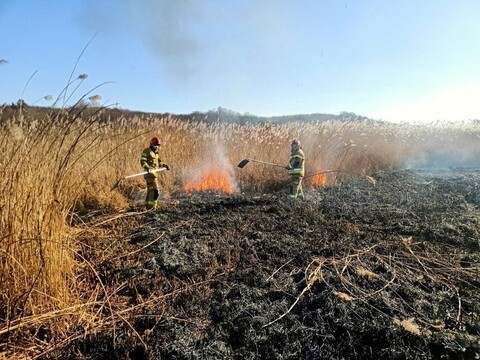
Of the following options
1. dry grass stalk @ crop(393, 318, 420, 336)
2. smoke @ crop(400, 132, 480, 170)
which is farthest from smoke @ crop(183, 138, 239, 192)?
smoke @ crop(400, 132, 480, 170)

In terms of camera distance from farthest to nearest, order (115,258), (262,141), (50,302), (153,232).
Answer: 1. (262,141)
2. (153,232)
3. (115,258)
4. (50,302)

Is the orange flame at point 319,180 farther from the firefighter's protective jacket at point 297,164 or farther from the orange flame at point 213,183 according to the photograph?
the orange flame at point 213,183

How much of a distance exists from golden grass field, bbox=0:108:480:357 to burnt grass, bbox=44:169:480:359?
0.37 meters

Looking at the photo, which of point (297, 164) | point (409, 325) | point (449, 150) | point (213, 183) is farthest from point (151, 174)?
point (449, 150)

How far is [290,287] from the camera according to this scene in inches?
98.7

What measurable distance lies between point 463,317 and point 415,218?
2278mm

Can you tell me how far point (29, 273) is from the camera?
1.88 m

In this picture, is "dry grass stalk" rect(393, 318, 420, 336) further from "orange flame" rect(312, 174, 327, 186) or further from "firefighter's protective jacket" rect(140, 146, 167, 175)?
"orange flame" rect(312, 174, 327, 186)

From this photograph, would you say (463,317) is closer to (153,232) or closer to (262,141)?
(153,232)

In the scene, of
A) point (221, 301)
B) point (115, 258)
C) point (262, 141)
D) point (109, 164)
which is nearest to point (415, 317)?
point (221, 301)

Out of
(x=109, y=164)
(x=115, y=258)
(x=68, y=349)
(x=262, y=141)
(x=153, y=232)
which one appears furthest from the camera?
(x=262, y=141)

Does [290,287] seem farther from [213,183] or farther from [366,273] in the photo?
[213,183]

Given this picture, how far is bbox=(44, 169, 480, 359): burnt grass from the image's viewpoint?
191 centimetres

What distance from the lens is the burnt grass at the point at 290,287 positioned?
1.91 metres
